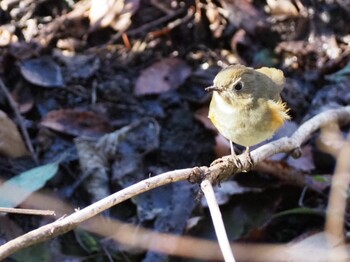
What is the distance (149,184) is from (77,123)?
1.99 m

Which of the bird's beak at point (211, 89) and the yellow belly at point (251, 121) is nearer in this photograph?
the bird's beak at point (211, 89)

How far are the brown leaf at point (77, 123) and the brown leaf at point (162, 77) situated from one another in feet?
1.39

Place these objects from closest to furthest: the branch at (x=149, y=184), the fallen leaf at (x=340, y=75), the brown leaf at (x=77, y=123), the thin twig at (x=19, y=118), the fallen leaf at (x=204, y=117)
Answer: the branch at (x=149, y=184) → the thin twig at (x=19, y=118) → the brown leaf at (x=77, y=123) → the fallen leaf at (x=204, y=117) → the fallen leaf at (x=340, y=75)

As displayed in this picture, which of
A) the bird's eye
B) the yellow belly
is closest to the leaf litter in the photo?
the yellow belly

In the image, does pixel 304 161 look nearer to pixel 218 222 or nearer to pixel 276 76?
pixel 276 76

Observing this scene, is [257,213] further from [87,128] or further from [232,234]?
[87,128]

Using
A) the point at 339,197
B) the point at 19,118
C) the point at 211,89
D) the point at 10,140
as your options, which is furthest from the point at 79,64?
the point at 339,197

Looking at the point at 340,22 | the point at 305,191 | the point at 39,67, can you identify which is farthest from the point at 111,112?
the point at 340,22

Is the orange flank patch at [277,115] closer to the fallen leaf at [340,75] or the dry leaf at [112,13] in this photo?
the fallen leaf at [340,75]

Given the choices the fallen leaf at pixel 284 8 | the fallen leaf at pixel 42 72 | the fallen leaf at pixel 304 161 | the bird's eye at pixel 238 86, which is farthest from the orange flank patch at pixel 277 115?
the fallen leaf at pixel 284 8

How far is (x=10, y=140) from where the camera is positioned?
404 cm

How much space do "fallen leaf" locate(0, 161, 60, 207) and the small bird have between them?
108cm

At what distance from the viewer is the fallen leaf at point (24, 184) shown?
3615 mm

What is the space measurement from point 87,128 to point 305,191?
1430 millimetres
